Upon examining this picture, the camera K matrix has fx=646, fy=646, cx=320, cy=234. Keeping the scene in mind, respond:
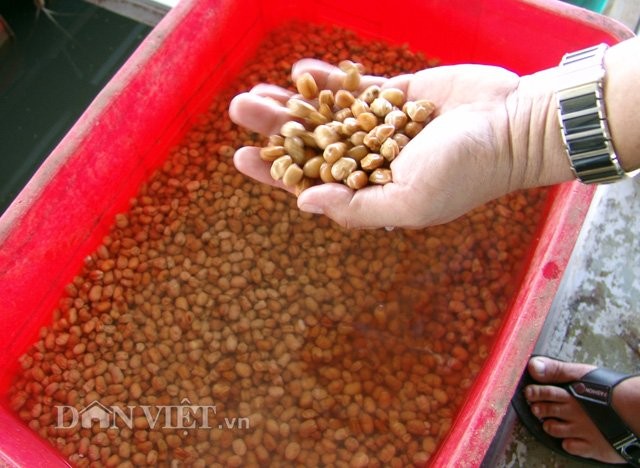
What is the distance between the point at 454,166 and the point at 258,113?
0.39m

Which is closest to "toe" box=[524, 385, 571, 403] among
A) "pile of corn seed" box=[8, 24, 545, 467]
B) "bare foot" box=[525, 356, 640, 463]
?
"bare foot" box=[525, 356, 640, 463]

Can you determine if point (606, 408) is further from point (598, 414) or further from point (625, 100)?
point (625, 100)

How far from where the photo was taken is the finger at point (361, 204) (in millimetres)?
935

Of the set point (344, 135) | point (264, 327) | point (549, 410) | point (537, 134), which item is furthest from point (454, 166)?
point (549, 410)

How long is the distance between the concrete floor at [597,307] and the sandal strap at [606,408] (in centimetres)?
9

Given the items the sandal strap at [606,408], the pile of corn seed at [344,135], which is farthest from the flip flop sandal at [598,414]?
the pile of corn seed at [344,135]

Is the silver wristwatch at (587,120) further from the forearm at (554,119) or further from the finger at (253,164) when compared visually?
the finger at (253,164)

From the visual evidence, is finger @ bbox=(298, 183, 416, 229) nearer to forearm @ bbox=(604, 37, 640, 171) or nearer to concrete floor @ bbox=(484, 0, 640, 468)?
forearm @ bbox=(604, 37, 640, 171)

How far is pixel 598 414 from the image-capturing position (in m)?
1.17

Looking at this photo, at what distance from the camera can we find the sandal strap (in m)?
1.14

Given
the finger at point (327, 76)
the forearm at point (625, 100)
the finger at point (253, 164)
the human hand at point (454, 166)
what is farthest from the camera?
the finger at point (327, 76)

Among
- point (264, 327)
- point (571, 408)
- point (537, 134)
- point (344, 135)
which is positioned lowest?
point (264, 327)

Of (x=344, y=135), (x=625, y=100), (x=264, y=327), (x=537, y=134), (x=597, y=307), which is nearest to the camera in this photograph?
(x=625, y=100)

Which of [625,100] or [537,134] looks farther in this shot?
[537,134]
